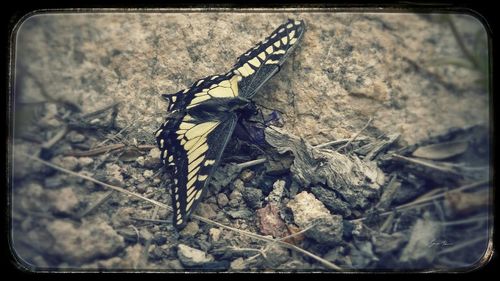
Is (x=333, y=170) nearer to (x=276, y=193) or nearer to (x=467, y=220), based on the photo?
(x=276, y=193)

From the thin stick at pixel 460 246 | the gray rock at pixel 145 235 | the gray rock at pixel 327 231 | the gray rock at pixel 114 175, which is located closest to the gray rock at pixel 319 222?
the gray rock at pixel 327 231

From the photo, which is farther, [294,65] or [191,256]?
[294,65]

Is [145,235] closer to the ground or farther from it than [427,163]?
closer to the ground

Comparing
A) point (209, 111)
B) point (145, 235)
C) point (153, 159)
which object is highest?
point (209, 111)

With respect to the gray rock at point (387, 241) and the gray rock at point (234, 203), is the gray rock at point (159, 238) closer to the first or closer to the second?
the gray rock at point (234, 203)

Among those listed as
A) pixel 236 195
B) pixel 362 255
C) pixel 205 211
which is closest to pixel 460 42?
pixel 362 255

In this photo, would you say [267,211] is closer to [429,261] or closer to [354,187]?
[354,187]

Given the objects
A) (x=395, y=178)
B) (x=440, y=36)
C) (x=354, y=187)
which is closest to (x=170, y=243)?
(x=354, y=187)
